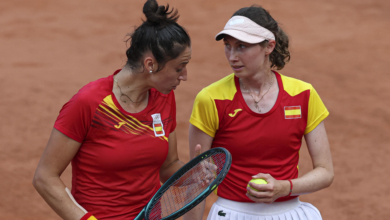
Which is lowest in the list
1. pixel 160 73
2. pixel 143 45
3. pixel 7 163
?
pixel 7 163

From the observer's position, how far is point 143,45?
2941 mm

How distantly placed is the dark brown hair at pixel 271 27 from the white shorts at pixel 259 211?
0.95 metres

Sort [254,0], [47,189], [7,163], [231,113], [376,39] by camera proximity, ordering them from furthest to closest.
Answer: [254,0]
[376,39]
[7,163]
[231,113]
[47,189]

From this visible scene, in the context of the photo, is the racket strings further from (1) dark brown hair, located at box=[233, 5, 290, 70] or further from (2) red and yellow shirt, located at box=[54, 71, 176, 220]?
(1) dark brown hair, located at box=[233, 5, 290, 70]

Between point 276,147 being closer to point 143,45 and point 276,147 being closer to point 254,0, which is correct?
point 143,45

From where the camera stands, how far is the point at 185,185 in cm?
318

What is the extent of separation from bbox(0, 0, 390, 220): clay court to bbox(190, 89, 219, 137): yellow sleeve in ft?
11.6

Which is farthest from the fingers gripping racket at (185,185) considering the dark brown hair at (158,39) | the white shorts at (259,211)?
the dark brown hair at (158,39)

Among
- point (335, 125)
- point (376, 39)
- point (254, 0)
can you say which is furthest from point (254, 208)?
point (254, 0)

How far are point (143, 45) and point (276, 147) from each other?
3.47ft

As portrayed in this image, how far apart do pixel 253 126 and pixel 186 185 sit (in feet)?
1.88

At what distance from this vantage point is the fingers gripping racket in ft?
9.76

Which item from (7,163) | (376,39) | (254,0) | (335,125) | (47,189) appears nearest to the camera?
(47,189)

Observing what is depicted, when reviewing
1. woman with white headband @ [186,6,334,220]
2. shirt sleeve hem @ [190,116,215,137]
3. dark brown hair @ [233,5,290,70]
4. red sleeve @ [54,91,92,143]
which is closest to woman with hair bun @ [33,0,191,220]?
red sleeve @ [54,91,92,143]
